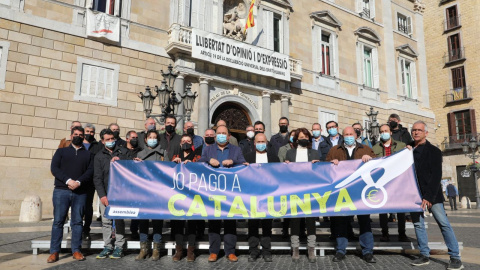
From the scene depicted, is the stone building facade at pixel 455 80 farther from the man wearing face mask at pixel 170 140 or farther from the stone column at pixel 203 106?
the man wearing face mask at pixel 170 140

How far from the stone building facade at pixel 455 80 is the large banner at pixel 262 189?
2682 cm

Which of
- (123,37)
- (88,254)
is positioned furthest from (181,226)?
(123,37)

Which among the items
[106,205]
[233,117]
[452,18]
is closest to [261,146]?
[106,205]

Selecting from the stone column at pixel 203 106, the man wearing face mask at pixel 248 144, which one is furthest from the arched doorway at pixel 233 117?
the man wearing face mask at pixel 248 144

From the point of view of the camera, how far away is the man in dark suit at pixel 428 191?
4.98 metres

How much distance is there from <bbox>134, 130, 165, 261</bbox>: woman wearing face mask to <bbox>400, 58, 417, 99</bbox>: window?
73.3 feet

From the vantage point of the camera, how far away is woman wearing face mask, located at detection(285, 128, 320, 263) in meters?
5.47

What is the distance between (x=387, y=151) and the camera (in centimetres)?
668

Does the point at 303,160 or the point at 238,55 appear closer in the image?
the point at 303,160

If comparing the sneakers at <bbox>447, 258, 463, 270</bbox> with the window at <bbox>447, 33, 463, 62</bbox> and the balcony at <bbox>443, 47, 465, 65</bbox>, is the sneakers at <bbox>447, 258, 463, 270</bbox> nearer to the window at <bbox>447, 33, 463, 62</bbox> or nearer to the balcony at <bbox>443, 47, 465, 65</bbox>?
the balcony at <bbox>443, 47, 465, 65</bbox>

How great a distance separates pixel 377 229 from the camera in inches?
313

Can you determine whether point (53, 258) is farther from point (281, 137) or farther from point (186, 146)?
point (281, 137)

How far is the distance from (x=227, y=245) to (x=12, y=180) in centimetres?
910

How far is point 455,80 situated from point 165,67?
2639cm
